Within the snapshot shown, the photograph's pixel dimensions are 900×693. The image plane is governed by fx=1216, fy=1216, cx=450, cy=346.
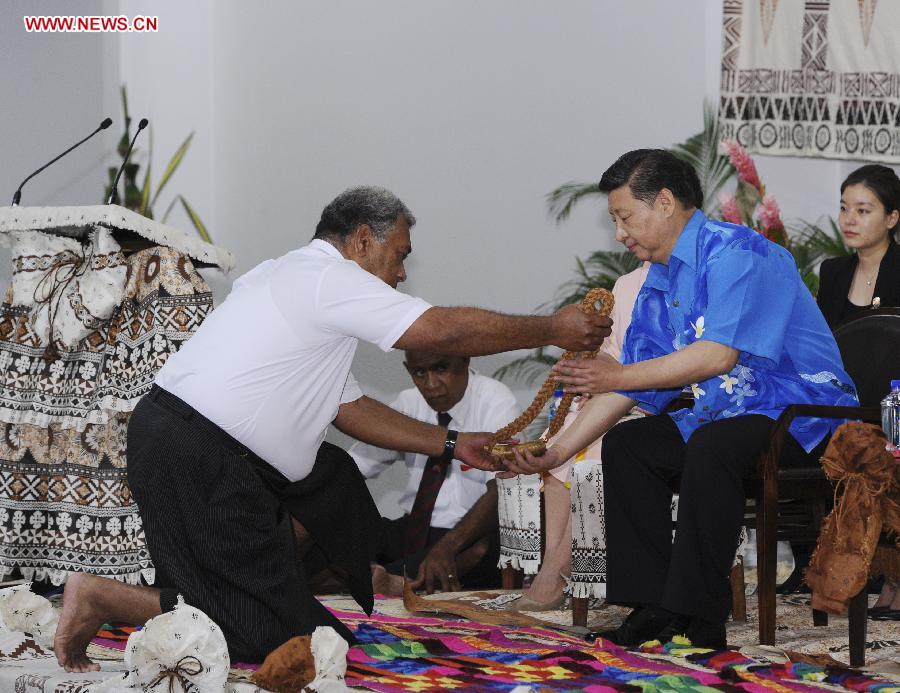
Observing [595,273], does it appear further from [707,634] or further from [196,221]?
[707,634]

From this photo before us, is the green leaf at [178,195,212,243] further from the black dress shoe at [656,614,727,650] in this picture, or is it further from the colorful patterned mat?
the black dress shoe at [656,614,727,650]

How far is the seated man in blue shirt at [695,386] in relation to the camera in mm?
3299

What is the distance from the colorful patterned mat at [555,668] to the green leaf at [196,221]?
446cm

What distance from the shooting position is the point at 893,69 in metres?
6.21

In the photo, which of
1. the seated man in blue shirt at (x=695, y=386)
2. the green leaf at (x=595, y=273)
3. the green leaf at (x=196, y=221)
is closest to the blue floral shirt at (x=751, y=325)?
the seated man in blue shirt at (x=695, y=386)

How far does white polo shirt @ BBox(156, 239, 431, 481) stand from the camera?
10.4 feet

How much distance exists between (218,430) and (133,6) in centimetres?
502

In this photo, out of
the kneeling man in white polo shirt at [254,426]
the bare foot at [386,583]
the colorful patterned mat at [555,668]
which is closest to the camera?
the colorful patterned mat at [555,668]

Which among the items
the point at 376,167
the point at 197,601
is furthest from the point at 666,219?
the point at 376,167

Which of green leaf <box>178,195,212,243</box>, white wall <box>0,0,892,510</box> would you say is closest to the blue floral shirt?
white wall <box>0,0,892,510</box>

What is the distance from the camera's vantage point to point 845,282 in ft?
16.1

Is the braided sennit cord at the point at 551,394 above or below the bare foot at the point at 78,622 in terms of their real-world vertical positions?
above

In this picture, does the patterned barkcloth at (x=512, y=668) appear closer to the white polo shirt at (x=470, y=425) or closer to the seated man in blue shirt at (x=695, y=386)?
the seated man in blue shirt at (x=695, y=386)

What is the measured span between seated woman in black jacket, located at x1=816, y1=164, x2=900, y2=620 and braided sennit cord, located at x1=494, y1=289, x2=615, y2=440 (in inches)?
58.8
